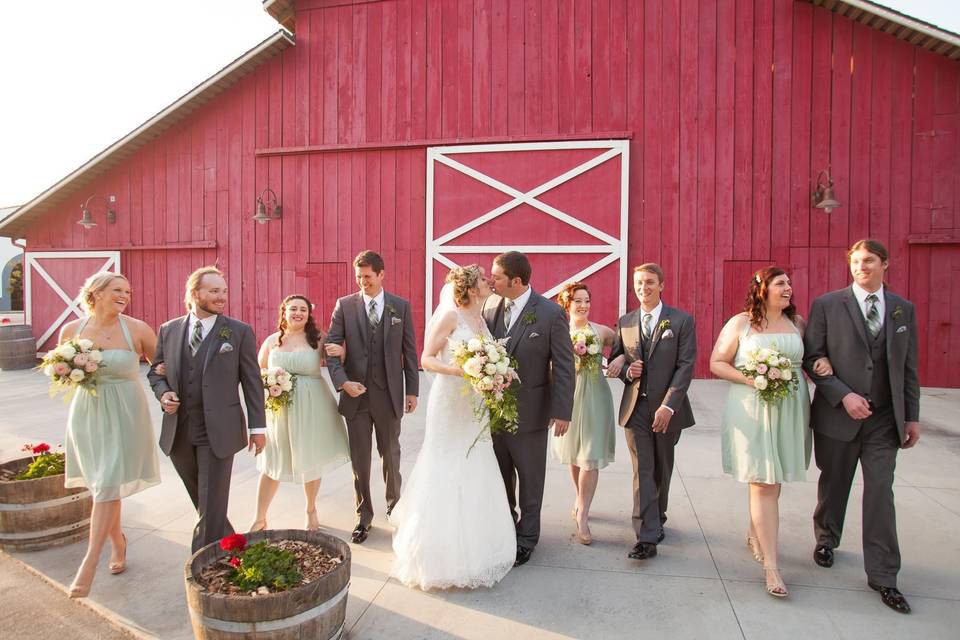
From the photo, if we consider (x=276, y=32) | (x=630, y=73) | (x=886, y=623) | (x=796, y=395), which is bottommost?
(x=886, y=623)

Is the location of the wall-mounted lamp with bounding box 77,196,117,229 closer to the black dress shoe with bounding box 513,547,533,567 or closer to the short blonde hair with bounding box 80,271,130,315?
the short blonde hair with bounding box 80,271,130,315

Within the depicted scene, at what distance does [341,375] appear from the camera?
3869 mm

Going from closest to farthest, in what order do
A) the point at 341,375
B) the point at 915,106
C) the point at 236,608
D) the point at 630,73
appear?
the point at 236,608, the point at 341,375, the point at 915,106, the point at 630,73

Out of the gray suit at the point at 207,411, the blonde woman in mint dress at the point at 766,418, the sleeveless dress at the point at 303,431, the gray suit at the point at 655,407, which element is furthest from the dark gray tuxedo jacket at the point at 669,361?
the gray suit at the point at 207,411

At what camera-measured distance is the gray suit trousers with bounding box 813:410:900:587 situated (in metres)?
3.05

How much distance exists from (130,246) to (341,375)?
1065cm

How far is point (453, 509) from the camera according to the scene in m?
3.15

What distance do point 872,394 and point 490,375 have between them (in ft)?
7.18

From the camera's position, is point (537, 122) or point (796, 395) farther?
point (537, 122)

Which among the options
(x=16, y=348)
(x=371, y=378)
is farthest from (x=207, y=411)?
(x=16, y=348)

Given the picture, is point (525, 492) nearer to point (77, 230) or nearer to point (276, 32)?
point (276, 32)

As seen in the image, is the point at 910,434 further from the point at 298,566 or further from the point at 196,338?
the point at 196,338

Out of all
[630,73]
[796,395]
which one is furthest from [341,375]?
[630,73]

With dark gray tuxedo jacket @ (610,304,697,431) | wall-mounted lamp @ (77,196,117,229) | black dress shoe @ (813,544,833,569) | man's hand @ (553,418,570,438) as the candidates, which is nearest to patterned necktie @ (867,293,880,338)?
dark gray tuxedo jacket @ (610,304,697,431)
